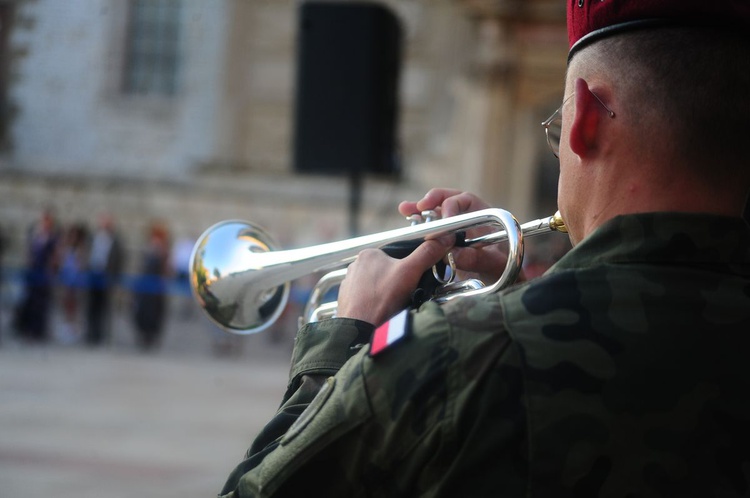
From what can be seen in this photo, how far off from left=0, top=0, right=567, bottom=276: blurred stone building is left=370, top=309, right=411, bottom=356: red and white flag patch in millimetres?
13538

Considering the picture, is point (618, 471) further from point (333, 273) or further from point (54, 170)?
point (54, 170)

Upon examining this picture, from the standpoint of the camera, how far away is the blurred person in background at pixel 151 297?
1388cm

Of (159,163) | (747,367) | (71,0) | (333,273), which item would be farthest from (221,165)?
(747,367)

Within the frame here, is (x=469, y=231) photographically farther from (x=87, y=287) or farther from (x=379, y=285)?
(x=87, y=287)

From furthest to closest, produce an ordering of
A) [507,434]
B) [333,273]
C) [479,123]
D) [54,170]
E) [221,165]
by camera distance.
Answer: [54,170], [221,165], [479,123], [333,273], [507,434]

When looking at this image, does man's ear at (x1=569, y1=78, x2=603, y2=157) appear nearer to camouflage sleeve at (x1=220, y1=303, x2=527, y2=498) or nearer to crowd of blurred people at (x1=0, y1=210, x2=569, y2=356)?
camouflage sleeve at (x1=220, y1=303, x2=527, y2=498)

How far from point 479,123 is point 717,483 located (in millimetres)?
13521

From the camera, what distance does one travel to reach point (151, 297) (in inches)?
551

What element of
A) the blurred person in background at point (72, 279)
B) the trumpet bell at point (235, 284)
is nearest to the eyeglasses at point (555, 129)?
the trumpet bell at point (235, 284)

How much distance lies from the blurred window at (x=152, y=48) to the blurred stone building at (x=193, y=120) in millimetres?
27

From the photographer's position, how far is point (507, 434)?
129cm

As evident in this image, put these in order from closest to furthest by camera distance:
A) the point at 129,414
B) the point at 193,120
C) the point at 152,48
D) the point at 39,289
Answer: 1. the point at 129,414
2. the point at 39,289
3. the point at 193,120
4. the point at 152,48

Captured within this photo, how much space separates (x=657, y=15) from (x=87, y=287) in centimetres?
1317

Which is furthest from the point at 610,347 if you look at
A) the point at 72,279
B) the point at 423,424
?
the point at 72,279
